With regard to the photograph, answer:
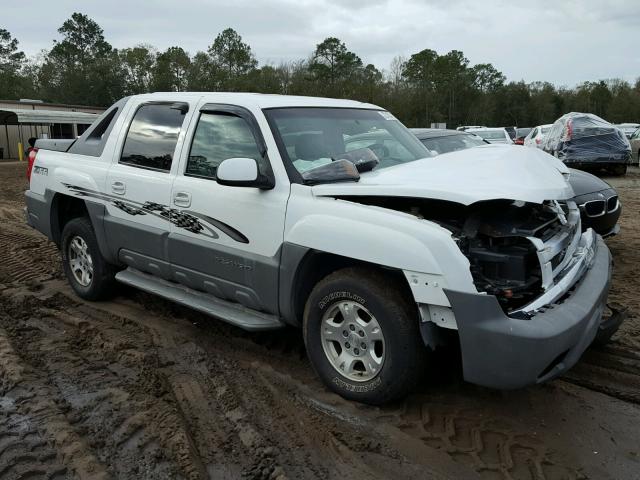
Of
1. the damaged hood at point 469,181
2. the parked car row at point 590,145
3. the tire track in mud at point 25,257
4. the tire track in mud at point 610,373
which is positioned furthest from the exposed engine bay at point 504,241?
the parked car row at point 590,145

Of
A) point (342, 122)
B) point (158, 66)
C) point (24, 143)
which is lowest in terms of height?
point (24, 143)

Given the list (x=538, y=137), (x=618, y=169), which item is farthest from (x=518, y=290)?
(x=538, y=137)

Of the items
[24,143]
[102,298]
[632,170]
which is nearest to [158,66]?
[24,143]

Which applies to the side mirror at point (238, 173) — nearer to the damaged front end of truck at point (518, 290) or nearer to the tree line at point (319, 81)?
the damaged front end of truck at point (518, 290)

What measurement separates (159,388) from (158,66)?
66.9 metres

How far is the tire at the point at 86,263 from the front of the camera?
5.23m

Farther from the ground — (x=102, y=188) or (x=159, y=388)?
(x=102, y=188)

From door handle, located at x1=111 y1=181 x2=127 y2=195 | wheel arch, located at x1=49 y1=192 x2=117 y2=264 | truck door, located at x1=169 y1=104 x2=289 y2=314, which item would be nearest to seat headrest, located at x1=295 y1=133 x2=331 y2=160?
truck door, located at x1=169 y1=104 x2=289 y2=314

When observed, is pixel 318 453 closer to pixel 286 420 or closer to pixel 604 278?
pixel 286 420

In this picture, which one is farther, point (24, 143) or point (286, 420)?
point (24, 143)

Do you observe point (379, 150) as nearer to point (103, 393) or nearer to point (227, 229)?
point (227, 229)

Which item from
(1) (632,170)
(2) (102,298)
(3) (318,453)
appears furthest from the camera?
(1) (632,170)

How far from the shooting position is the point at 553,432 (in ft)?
10.4

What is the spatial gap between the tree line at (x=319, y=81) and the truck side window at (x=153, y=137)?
47.2 metres
